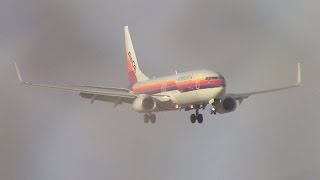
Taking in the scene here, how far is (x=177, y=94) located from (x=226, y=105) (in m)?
7.03

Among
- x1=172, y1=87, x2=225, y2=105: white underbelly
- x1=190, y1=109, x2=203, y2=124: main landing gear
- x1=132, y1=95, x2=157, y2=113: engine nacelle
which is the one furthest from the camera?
x1=190, y1=109, x2=203, y2=124: main landing gear

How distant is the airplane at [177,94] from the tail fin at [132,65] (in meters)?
13.2

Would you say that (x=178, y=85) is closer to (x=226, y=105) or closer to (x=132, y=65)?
(x=226, y=105)

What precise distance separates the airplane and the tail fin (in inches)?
521

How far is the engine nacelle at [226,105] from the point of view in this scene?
120125mm

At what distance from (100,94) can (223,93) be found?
58.2 ft

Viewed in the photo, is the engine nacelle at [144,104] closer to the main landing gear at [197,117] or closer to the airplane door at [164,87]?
the airplane door at [164,87]

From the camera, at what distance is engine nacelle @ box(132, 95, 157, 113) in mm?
117688

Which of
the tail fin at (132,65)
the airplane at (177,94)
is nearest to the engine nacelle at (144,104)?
the airplane at (177,94)

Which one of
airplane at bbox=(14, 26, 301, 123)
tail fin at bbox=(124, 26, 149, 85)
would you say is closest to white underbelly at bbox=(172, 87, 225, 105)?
airplane at bbox=(14, 26, 301, 123)

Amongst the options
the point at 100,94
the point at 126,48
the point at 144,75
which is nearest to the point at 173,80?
the point at 100,94

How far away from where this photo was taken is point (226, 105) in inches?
4751

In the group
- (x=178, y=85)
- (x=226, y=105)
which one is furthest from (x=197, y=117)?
(x=178, y=85)

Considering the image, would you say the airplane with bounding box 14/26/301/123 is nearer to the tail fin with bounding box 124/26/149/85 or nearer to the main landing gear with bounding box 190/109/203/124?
the main landing gear with bounding box 190/109/203/124
